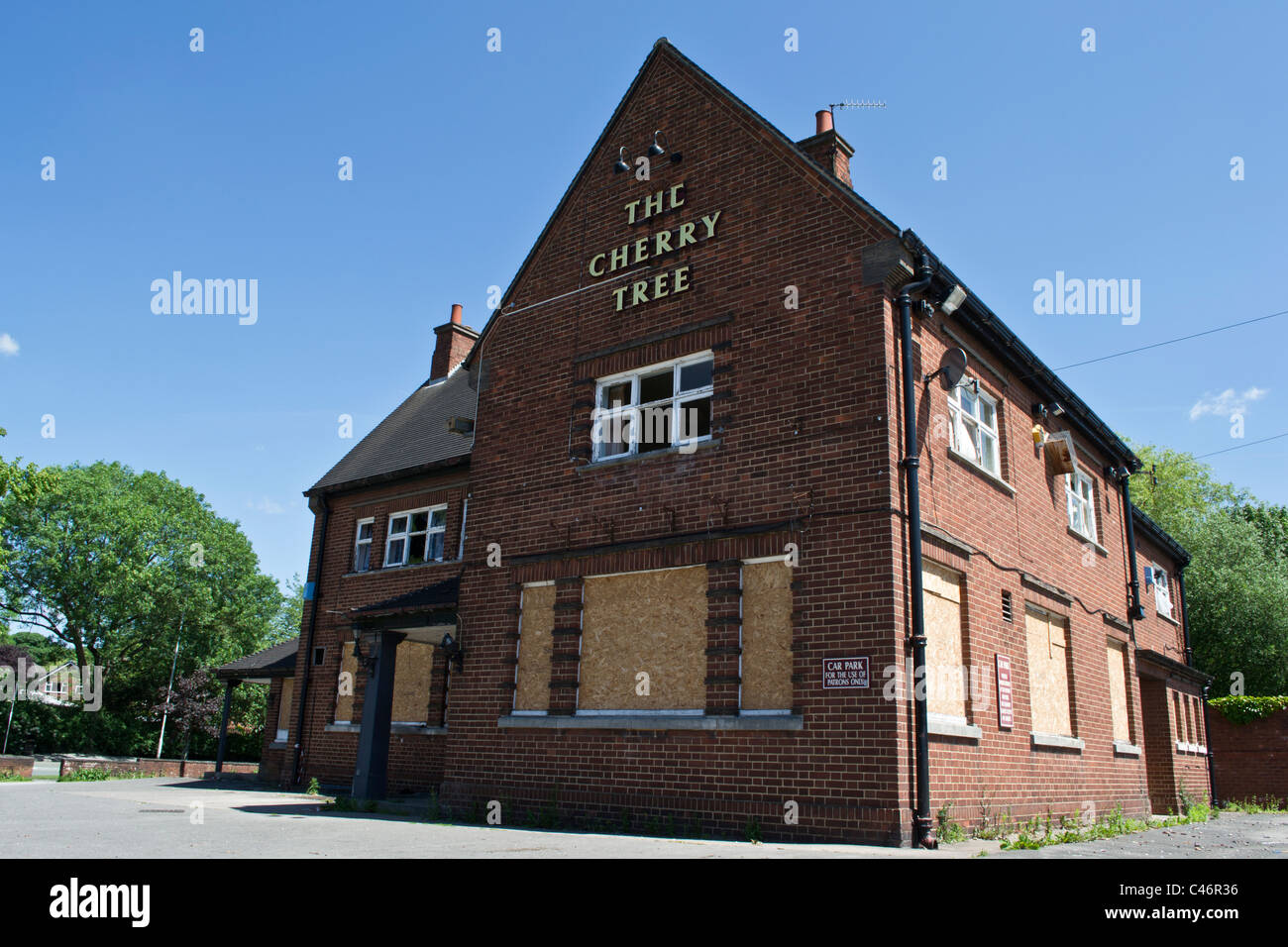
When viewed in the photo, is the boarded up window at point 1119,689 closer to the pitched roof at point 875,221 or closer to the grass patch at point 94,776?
the pitched roof at point 875,221

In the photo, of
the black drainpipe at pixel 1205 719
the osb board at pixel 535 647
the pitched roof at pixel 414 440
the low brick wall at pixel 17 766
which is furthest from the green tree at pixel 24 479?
the black drainpipe at pixel 1205 719

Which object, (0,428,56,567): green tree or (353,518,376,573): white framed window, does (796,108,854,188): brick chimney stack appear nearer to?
(353,518,376,573): white framed window

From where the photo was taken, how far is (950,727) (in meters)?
10.6

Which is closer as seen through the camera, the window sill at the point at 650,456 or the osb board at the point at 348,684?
the window sill at the point at 650,456

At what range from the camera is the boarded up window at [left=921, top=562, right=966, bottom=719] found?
35.7ft

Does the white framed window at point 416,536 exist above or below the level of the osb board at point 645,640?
above

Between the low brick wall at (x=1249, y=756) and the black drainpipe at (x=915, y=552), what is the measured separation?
1860cm

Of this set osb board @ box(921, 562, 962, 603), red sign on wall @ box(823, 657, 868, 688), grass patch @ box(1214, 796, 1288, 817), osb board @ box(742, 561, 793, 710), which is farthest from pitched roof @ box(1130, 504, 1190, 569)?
red sign on wall @ box(823, 657, 868, 688)

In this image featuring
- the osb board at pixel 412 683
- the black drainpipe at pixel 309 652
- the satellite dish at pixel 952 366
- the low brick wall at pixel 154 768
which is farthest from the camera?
the low brick wall at pixel 154 768

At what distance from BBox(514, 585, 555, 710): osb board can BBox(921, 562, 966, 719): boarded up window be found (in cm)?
534

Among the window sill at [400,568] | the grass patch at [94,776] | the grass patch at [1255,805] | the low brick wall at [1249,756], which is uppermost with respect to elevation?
the window sill at [400,568]

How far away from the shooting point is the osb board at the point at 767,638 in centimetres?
1082

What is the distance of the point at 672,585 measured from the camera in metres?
12.1
